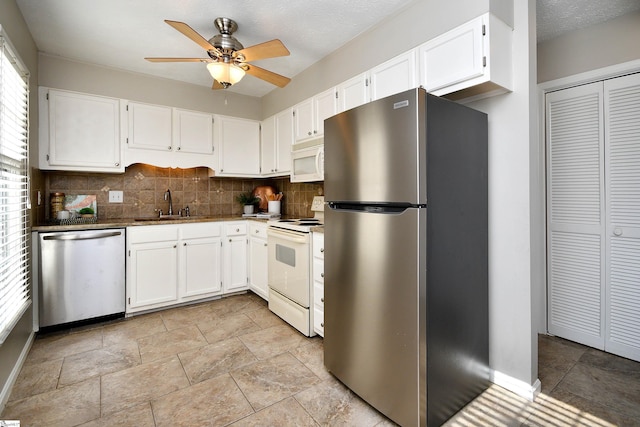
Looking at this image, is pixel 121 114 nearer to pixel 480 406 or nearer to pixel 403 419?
pixel 403 419

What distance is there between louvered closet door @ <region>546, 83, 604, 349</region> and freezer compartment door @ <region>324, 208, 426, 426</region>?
1795mm

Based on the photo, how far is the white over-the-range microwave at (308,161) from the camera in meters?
2.88

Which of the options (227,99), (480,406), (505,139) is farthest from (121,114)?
(480,406)

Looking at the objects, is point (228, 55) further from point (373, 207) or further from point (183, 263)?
point (183, 263)

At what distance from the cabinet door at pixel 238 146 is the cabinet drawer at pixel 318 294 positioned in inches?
79.9

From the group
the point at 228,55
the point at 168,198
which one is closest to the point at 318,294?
the point at 228,55

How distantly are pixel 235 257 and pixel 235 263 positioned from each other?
0.23 ft

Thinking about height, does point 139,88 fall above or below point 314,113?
above

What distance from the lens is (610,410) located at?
66.1 inches

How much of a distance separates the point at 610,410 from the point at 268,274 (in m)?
2.58

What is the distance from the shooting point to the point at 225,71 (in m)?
2.27

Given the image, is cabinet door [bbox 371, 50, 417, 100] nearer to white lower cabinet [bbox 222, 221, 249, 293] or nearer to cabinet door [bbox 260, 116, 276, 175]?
cabinet door [bbox 260, 116, 276, 175]

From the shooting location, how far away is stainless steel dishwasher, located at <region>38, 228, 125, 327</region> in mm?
2615

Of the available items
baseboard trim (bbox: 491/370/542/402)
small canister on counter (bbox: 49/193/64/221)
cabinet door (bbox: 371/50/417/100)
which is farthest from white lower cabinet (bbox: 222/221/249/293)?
baseboard trim (bbox: 491/370/542/402)
